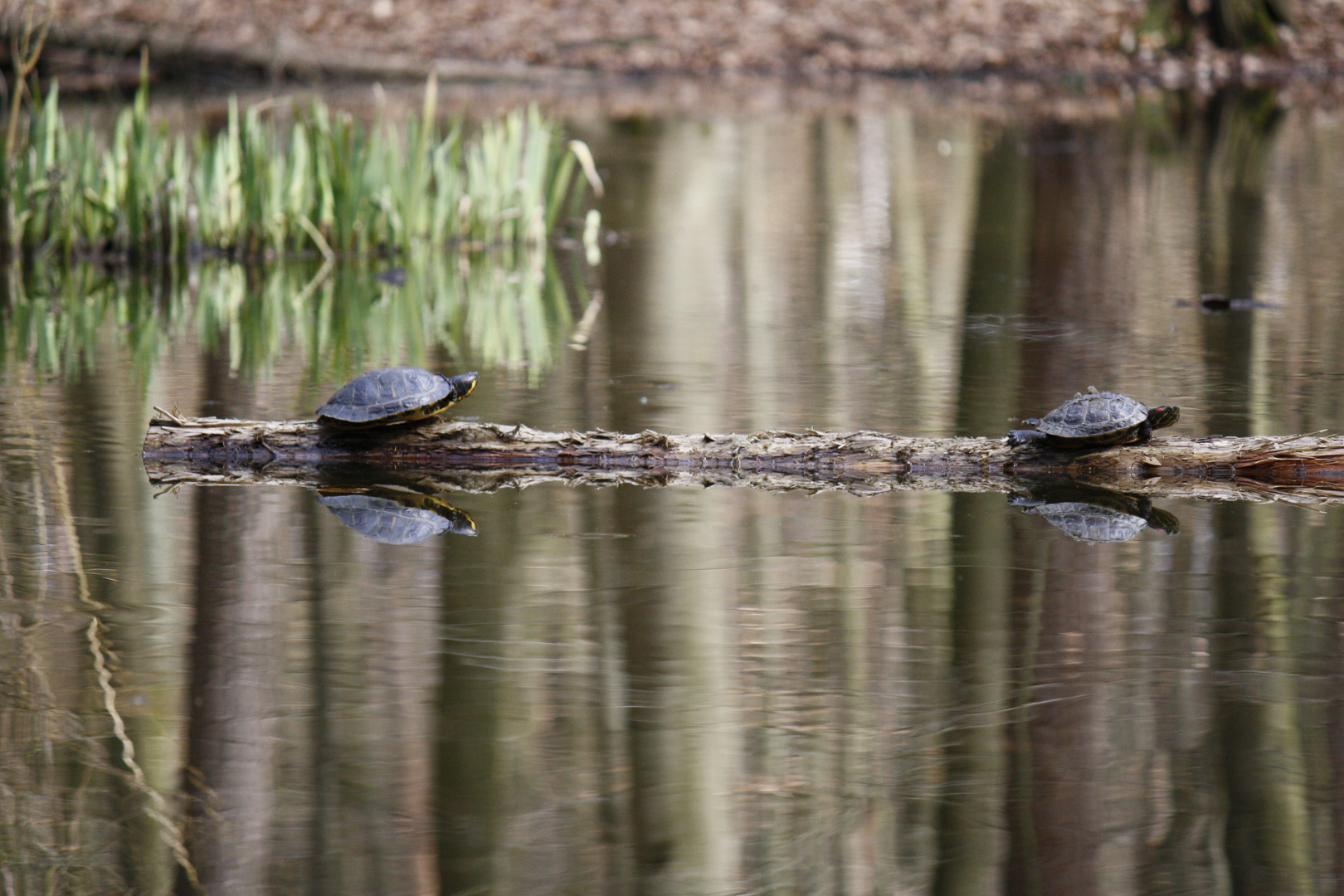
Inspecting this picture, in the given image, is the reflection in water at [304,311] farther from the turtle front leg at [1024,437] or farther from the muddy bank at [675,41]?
the muddy bank at [675,41]

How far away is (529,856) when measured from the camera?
2.82 m

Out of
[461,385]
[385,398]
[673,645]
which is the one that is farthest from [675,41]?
[673,645]

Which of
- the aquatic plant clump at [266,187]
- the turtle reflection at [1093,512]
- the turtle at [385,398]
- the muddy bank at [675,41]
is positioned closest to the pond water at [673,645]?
the turtle reflection at [1093,512]

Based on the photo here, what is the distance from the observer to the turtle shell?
197 inches

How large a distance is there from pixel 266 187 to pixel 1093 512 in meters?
6.29

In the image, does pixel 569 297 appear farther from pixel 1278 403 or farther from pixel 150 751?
pixel 150 751

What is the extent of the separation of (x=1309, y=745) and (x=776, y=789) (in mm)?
1050

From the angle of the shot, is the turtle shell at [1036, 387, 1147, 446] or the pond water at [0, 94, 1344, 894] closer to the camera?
the pond water at [0, 94, 1344, 894]

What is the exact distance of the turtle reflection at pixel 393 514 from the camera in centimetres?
477

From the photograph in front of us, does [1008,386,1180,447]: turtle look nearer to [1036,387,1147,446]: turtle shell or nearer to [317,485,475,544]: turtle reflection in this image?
[1036,387,1147,446]: turtle shell

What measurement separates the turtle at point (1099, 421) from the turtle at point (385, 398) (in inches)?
73.2

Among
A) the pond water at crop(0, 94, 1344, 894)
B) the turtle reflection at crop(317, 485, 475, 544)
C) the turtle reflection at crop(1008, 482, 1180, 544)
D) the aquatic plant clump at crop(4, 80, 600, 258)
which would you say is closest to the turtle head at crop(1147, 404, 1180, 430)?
the turtle reflection at crop(1008, 482, 1180, 544)

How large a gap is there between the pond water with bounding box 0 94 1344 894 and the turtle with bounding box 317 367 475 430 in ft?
0.98

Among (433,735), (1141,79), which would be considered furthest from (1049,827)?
(1141,79)
